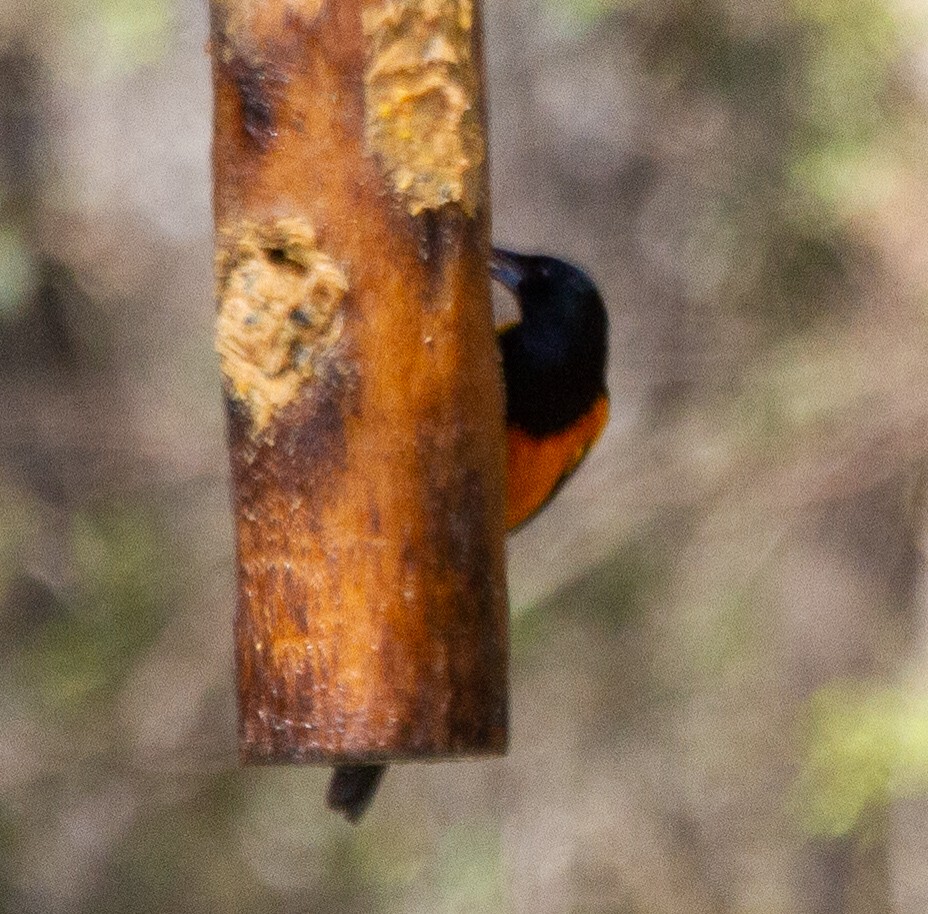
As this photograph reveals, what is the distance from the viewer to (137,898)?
634 centimetres

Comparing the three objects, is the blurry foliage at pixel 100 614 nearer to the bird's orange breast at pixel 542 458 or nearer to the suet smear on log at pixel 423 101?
the bird's orange breast at pixel 542 458

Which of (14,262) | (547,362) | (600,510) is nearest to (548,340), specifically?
(547,362)

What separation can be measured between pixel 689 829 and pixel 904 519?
1564 mm

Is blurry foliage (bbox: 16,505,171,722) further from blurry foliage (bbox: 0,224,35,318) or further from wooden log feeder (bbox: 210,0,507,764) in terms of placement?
wooden log feeder (bbox: 210,0,507,764)

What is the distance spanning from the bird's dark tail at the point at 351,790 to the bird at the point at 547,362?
35.9 inches

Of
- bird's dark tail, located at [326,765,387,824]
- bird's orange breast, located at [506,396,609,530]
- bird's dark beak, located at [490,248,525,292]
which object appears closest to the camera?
bird's dark tail, located at [326,765,387,824]

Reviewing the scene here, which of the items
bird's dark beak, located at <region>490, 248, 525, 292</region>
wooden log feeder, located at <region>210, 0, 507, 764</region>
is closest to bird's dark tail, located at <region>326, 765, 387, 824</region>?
wooden log feeder, located at <region>210, 0, 507, 764</region>

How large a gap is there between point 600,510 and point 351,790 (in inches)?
108

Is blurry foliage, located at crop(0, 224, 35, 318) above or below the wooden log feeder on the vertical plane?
below

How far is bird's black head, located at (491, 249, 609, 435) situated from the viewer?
3.51 meters

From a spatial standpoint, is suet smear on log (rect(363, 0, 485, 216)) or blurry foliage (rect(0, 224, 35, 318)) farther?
blurry foliage (rect(0, 224, 35, 318))

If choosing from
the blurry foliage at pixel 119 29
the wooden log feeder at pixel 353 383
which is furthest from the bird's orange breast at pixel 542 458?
the blurry foliage at pixel 119 29

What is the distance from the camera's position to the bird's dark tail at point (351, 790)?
9.99ft

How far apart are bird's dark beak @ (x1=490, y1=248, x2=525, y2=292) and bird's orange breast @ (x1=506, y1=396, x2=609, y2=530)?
1.11 ft
